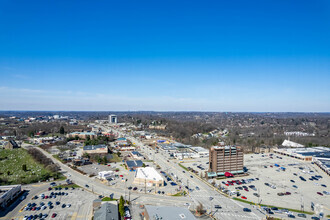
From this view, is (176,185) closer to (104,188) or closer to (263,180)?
(104,188)

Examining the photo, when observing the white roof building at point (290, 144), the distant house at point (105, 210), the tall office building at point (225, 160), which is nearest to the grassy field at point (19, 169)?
the distant house at point (105, 210)

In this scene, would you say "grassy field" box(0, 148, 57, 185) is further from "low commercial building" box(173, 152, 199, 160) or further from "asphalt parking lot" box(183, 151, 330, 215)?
"asphalt parking lot" box(183, 151, 330, 215)

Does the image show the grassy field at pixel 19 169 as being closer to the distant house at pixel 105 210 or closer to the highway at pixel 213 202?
the distant house at pixel 105 210

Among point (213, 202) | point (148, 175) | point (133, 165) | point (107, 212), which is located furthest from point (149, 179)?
point (107, 212)

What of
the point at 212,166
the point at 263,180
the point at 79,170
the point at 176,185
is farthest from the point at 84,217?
the point at 263,180

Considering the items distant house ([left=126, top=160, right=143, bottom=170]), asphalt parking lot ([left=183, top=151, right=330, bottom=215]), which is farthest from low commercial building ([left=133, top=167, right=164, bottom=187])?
asphalt parking lot ([left=183, top=151, right=330, bottom=215])
